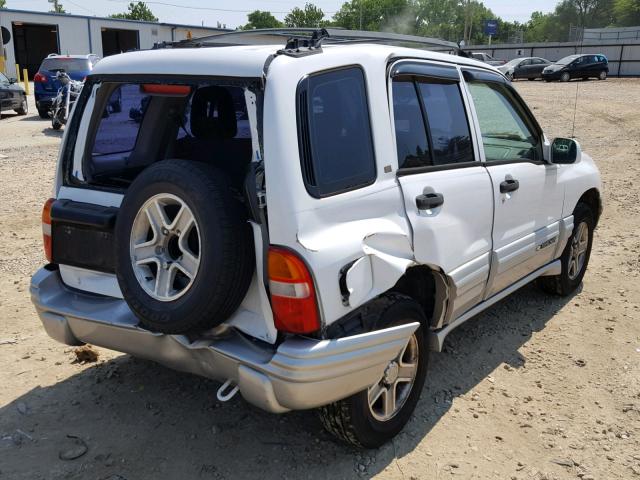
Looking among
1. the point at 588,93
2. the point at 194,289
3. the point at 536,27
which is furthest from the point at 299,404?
the point at 536,27

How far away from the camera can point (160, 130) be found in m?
3.82

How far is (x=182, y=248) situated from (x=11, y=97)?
18129 mm

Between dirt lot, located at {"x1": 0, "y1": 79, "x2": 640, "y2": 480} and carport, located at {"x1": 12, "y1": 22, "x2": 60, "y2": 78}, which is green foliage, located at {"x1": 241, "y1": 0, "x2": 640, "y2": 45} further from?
dirt lot, located at {"x1": 0, "y1": 79, "x2": 640, "y2": 480}

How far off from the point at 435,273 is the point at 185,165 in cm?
146

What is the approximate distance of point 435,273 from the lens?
3.46 metres

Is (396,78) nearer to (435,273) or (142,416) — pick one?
(435,273)

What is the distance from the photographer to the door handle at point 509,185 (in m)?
3.93

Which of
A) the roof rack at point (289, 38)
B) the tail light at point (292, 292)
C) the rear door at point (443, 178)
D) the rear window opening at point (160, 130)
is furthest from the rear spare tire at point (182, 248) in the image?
the roof rack at point (289, 38)

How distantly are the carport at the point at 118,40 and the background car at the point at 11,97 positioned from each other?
32136mm

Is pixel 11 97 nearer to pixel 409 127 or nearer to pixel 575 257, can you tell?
pixel 575 257

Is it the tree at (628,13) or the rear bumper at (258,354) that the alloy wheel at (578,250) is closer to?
the rear bumper at (258,354)

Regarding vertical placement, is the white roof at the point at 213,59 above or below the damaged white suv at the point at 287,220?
above

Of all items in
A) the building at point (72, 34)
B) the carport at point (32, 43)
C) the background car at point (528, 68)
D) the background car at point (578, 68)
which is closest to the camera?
the background car at point (578, 68)

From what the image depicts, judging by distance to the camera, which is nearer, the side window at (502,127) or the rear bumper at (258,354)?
the rear bumper at (258,354)
